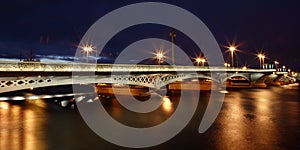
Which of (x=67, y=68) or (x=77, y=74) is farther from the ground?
(x=67, y=68)

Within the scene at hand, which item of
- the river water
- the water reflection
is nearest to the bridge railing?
the water reflection

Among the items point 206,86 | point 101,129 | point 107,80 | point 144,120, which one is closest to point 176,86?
point 206,86

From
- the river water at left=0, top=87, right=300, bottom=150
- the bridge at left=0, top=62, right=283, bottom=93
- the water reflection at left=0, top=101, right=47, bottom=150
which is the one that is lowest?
the river water at left=0, top=87, right=300, bottom=150

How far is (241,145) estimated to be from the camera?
1449cm

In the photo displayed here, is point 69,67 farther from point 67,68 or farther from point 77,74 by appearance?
point 77,74

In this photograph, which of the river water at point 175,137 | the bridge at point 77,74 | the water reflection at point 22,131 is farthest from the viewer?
the bridge at point 77,74

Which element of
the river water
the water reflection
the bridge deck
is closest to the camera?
the water reflection

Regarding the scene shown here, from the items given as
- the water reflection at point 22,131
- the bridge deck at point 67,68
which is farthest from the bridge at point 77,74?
the water reflection at point 22,131

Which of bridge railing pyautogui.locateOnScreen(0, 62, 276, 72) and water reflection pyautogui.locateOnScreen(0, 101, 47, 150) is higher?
bridge railing pyautogui.locateOnScreen(0, 62, 276, 72)

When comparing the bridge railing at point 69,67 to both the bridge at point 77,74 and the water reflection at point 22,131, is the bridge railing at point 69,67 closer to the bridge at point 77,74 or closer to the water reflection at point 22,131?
the bridge at point 77,74

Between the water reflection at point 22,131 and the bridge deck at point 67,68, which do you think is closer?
the water reflection at point 22,131

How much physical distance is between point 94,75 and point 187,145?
50.2 feet

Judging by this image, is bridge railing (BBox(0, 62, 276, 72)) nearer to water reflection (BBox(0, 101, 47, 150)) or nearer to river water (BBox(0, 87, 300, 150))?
water reflection (BBox(0, 101, 47, 150))

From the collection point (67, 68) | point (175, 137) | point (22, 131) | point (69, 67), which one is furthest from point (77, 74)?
point (175, 137)
